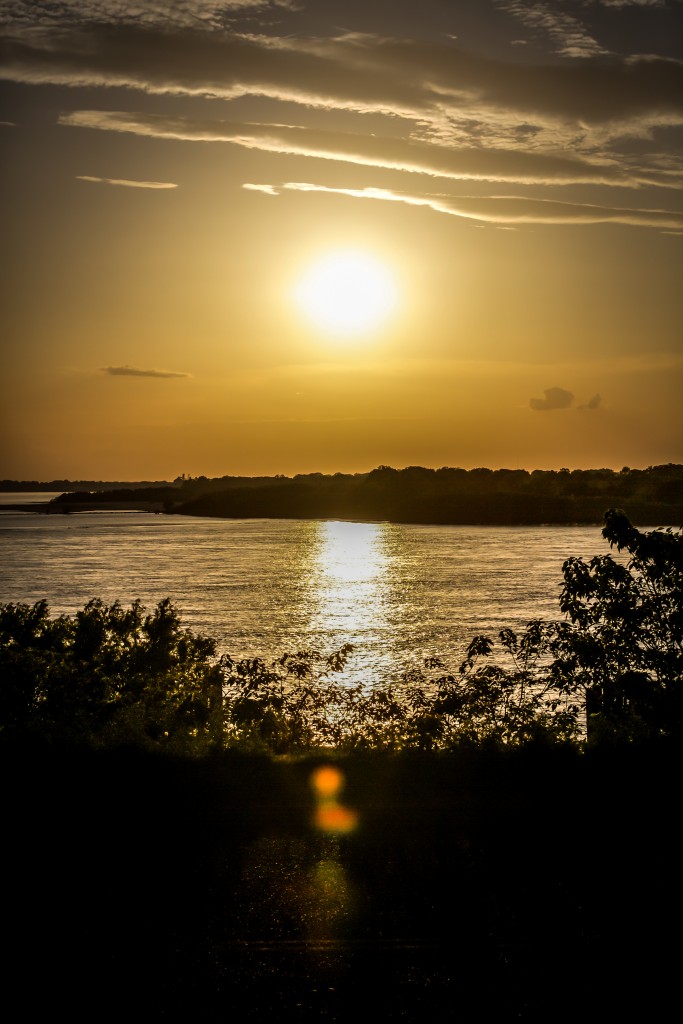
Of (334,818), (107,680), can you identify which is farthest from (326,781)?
(107,680)

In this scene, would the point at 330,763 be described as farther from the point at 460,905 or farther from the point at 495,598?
the point at 495,598

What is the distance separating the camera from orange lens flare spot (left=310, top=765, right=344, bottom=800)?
10.3 metres

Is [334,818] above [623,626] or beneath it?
beneath

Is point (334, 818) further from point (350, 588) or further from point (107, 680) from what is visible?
point (350, 588)

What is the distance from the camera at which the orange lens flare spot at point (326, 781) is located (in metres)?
10.3

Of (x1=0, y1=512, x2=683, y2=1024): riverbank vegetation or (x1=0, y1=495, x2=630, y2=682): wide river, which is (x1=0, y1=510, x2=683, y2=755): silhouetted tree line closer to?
(x1=0, y1=512, x2=683, y2=1024): riverbank vegetation

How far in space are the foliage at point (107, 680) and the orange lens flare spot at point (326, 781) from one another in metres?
1.57

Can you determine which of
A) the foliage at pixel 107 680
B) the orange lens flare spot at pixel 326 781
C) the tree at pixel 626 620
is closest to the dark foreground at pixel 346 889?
the orange lens flare spot at pixel 326 781

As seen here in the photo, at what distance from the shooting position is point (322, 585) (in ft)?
269

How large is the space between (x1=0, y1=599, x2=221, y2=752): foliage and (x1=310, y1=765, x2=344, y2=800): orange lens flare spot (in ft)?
5.15

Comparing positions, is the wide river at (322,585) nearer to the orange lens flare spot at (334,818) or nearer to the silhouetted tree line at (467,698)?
the silhouetted tree line at (467,698)

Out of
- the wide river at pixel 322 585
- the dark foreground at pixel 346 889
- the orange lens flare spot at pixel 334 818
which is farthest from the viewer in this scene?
the wide river at pixel 322 585

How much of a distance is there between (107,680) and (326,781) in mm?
6981

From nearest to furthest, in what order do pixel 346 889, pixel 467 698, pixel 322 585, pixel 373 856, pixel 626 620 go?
1. pixel 346 889
2. pixel 373 856
3. pixel 626 620
4. pixel 467 698
5. pixel 322 585
